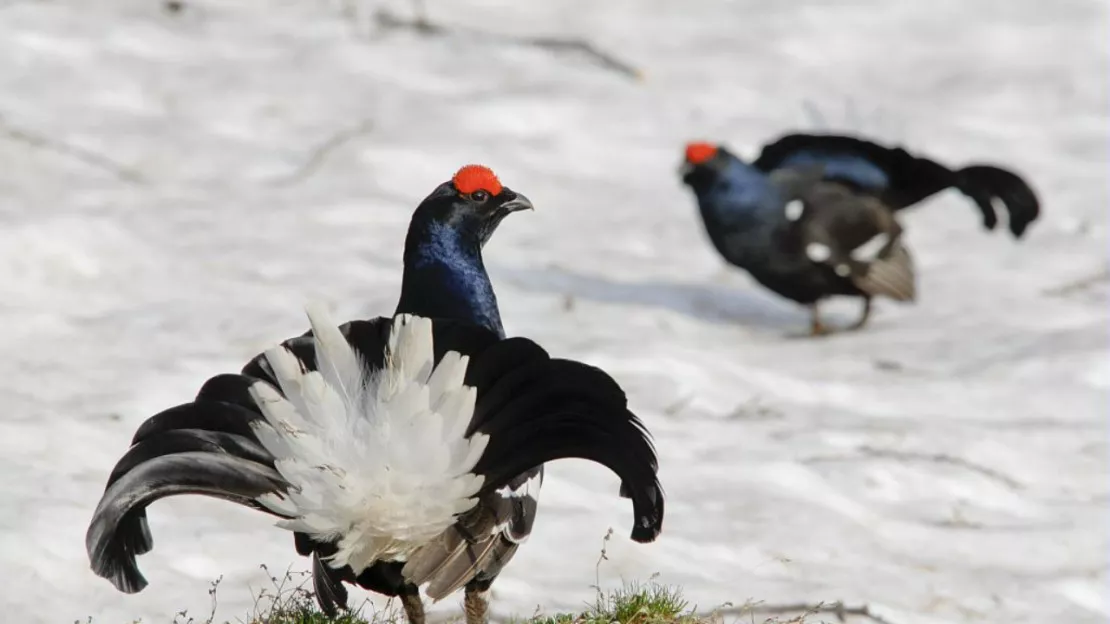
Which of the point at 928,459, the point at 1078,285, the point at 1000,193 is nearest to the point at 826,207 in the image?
the point at 1000,193

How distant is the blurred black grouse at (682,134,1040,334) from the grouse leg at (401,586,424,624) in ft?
13.5

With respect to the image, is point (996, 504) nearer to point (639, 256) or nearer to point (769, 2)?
point (639, 256)

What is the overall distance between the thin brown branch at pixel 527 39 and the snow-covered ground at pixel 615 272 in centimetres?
9

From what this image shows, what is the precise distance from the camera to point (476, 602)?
3350 mm

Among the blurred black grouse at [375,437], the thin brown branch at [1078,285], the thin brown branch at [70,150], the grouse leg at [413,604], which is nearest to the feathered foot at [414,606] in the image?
the grouse leg at [413,604]

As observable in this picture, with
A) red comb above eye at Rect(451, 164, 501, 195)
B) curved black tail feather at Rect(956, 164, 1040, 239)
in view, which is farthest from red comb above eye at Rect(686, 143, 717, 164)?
red comb above eye at Rect(451, 164, 501, 195)

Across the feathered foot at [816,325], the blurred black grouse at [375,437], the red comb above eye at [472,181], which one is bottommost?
the feathered foot at [816,325]

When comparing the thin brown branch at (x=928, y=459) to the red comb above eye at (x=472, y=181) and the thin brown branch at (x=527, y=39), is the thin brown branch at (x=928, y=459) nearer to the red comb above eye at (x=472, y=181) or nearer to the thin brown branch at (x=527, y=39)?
the red comb above eye at (x=472, y=181)

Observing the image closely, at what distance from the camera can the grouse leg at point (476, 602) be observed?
10.8 feet

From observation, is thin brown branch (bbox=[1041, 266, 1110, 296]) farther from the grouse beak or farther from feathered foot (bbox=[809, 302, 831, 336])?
the grouse beak

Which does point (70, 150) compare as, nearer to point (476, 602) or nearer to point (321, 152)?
point (321, 152)

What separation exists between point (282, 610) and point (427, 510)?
2.63 feet

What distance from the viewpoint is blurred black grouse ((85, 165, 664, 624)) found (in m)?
2.72

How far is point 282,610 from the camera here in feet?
11.5
